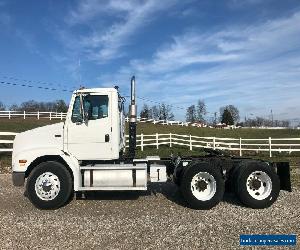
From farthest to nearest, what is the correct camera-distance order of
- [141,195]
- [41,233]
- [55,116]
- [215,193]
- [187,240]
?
[55,116]
[141,195]
[215,193]
[41,233]
[187,240]

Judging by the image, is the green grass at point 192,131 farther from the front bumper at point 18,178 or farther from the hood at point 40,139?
the front bumper at point 18,178

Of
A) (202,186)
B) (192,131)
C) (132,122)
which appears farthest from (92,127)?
(192,131)

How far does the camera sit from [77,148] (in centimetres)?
976

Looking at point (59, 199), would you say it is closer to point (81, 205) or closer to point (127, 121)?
point (81, 205)

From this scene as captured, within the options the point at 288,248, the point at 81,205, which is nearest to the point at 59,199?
the point at 81,205

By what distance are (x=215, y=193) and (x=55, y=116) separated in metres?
41.6

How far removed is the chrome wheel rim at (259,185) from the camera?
30.7 feet

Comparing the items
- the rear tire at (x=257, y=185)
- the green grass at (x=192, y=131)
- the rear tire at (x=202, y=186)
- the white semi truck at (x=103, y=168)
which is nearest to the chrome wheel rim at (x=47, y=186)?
the white semi truck at (x=103, y=168)

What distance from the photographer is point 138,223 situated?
8000mm

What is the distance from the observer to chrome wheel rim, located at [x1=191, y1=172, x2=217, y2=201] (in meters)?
9.29

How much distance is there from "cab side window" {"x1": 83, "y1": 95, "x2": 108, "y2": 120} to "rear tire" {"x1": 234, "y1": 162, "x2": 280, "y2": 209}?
12.0 feet

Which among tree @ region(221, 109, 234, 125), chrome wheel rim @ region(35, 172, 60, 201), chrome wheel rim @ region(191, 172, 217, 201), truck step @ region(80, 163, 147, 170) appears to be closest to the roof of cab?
truck step @ region(80, 163, 147, 170)

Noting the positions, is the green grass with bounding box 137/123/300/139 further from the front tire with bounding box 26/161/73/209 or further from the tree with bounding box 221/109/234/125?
the tree with bounding box 221/109/234/125

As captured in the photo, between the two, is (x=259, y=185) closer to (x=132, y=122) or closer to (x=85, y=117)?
(x=132, y=122)
